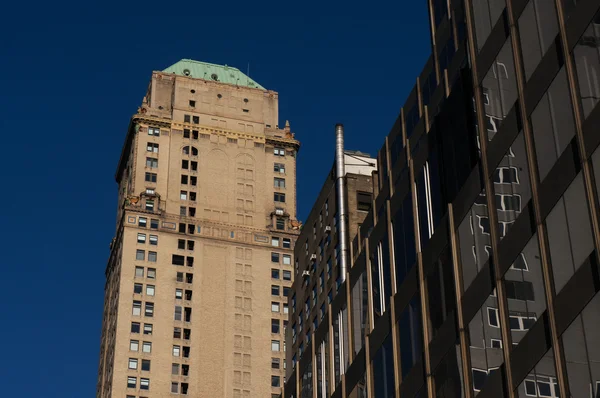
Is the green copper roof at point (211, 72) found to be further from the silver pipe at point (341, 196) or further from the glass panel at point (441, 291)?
the glass panel at point (441, 291)

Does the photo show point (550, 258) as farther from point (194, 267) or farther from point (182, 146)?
point (182, 146)

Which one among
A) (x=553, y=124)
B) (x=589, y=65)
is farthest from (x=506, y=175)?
(x=589, y=65)

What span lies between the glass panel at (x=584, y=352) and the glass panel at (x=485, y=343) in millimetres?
4737

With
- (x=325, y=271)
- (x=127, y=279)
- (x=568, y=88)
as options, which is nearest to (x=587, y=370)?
(x=568, y=88)

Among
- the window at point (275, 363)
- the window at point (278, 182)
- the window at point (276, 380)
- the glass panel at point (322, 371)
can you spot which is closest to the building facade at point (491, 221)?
the glass panel at point (322, 371)

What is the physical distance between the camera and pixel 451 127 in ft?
153

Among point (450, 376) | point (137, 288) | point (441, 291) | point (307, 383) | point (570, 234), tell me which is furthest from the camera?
point (137, 288)

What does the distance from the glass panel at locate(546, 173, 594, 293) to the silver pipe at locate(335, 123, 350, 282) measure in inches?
1241

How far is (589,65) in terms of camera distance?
34.2 m

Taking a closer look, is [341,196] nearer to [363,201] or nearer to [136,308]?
[363,201]

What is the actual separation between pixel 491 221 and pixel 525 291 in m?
4.21

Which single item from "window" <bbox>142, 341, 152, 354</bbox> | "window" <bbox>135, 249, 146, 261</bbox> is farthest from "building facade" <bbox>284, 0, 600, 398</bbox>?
"window" <bbox>135, 249, 146, 261</bbox>

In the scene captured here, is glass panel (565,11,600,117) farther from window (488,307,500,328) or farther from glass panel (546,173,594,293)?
window (488,307,500,328)

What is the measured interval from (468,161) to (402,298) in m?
8.59
